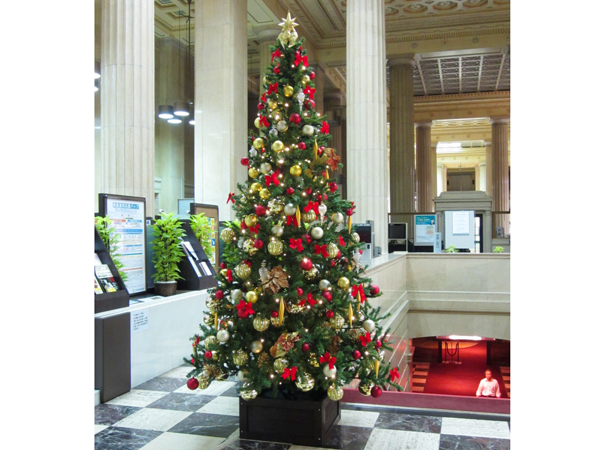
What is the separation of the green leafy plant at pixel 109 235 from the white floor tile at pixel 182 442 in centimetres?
197

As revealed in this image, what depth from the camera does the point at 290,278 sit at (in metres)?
3.85

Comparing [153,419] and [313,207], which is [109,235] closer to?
[153,419]

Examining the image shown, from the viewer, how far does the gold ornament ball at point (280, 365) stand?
3.58 meters

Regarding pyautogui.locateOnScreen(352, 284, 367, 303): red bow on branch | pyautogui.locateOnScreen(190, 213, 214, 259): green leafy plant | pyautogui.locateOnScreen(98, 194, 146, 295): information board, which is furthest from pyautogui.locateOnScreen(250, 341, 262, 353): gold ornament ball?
pyautogui.locateOnScreen(190, 213, 214, 259): green leafy plant

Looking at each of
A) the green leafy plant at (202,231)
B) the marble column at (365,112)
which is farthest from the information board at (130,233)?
the marble column at (365,112)

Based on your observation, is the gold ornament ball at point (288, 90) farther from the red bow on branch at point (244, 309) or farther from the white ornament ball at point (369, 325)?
the white ornament ball at point (369, 325)

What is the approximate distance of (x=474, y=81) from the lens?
1139 inches

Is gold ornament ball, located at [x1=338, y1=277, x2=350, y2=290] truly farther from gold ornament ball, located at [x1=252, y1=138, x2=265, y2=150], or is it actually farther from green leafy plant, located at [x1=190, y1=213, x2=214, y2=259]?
green leafy plant, located at [x1=190, y1=213, x2=214, y2=259]

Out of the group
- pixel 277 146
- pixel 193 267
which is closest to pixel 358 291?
pixel 277 146

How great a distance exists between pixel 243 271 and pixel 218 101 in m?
9.02

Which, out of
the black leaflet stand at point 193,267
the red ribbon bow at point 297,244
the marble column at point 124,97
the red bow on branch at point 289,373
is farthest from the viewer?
the marble column at point 124,97
